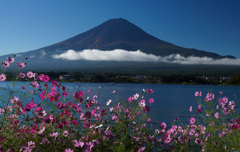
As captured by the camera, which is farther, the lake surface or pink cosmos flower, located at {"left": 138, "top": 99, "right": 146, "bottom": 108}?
the lake surface

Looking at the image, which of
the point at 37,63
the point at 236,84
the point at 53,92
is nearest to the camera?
the point at 53,92

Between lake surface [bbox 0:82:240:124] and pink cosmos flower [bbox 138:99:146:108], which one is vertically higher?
pink cosmos flower [bbox 138:99:146:108]

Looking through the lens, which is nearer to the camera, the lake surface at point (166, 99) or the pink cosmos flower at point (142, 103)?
the pink cosmos flower at point (142, 103)

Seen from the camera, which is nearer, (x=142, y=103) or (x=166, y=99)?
(x=142, y=103)

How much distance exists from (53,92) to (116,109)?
4.20 feet

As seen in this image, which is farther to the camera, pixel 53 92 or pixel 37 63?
pixel 37 63

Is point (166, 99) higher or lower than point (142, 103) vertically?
lower

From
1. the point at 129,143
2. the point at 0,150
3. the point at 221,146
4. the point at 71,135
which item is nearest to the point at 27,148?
the point at 0,150

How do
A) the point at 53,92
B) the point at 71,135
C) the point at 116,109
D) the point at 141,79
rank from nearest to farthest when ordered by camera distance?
the point at 71,135 → the point at 53,92 → the point at 116,109 → the point at 141,79

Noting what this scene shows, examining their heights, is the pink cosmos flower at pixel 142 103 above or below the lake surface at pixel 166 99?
above

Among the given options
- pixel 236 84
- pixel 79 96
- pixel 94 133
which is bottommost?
pixel 236 84

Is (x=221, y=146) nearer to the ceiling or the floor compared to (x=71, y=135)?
nearer to the floor

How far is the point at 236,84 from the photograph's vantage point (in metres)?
127

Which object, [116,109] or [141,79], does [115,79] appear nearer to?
[141,79]
